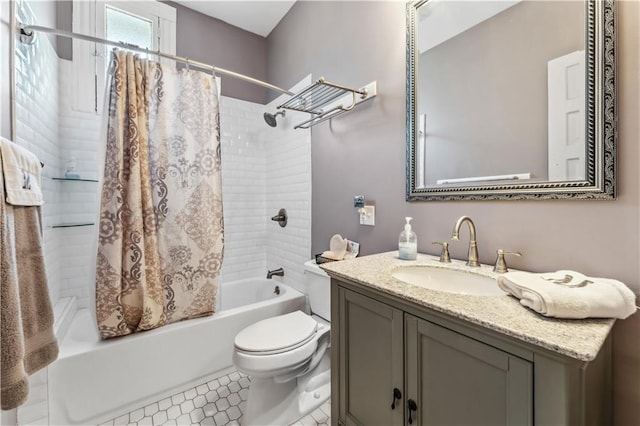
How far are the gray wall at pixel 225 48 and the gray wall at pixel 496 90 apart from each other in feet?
6.20

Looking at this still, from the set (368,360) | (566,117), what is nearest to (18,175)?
(368,360)

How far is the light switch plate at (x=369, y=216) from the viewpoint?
1578mm

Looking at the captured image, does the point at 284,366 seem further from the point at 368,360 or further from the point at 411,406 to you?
the point at 411,406

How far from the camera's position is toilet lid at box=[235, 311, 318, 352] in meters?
1.33

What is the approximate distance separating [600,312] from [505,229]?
1.56 feet

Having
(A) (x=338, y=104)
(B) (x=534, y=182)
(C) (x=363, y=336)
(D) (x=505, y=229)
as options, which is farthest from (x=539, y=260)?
(A) (x=338, y=104)

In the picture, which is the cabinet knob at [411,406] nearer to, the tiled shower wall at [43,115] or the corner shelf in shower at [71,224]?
the tiled shower wall at [43,115]

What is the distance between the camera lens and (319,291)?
1.71 metres

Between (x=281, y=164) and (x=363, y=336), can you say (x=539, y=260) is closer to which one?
(x=363, y=336)

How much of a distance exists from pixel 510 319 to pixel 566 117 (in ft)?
2.37

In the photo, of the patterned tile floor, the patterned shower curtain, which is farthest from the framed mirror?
the patterned tile floor

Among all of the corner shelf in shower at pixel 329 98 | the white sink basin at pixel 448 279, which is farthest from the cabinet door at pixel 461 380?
the corner shelf in shower at pixel 329 98

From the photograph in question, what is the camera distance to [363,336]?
37.8 inches

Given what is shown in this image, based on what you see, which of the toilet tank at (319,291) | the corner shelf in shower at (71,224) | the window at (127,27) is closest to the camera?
the toilet tank at (319,291)
